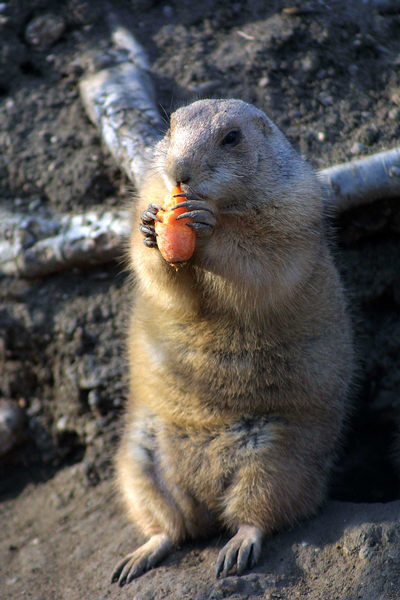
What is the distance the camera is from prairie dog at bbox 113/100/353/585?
11.1 feet

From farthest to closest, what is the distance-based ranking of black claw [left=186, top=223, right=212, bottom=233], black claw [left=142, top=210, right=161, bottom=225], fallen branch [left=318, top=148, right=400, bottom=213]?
fallen branch [left=318, top=148, right=400, bottom=213]
black claw [left=142, top=210, right=161, bottom=225]
black claw [left=186, top=223, right=212, bottom=233]

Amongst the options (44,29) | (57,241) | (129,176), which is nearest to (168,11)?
(44,29)

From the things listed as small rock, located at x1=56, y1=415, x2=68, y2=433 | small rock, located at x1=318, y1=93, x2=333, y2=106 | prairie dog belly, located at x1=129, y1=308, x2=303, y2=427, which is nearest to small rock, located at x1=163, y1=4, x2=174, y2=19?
small rock, located at x1=318, y1=93, x2=333, y2=106

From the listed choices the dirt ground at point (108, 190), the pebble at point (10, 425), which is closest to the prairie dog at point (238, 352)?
the dirt ground at point (108, 190)

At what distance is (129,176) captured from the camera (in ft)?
15.3

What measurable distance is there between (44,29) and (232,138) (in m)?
2.97

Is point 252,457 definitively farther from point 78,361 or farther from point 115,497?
point 78,361

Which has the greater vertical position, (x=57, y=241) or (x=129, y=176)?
(x=129, y=176)

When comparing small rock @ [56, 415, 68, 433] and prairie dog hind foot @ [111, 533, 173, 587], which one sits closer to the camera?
prairie dog hind foot @ [111, 533, 173, 587]

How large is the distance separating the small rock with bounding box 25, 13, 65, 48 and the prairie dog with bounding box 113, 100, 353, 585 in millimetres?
2333

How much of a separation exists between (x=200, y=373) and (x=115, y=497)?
1.53 m

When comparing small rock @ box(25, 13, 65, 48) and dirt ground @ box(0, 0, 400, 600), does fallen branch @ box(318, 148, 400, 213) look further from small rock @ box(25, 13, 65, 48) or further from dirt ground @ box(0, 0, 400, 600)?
small rock @ box(25, 13, 65, 48)

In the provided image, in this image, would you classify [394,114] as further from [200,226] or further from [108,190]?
[200,226]

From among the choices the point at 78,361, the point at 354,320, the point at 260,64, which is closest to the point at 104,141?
the point at 260,64
